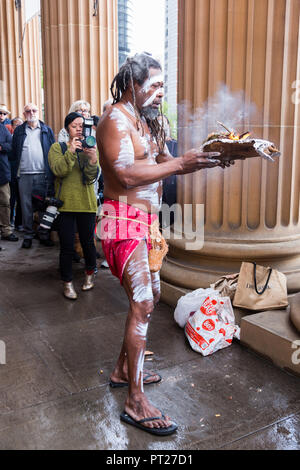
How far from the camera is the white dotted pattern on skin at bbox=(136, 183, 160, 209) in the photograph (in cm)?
290

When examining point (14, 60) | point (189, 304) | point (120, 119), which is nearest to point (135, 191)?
point (120, 119)

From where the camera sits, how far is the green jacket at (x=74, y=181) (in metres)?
4.95

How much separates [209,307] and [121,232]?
4.16ft

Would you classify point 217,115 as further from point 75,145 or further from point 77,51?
point 77,51

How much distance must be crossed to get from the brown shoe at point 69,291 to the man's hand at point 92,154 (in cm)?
134

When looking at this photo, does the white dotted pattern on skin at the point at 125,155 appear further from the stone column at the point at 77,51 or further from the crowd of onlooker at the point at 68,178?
the stone column at the point at 77,51

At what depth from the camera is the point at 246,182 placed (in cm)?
439

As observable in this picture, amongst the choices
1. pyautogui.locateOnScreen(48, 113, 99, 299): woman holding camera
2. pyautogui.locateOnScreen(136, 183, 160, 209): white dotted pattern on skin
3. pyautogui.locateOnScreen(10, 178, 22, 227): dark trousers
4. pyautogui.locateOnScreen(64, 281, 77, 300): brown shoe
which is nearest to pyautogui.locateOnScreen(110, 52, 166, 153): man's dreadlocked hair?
pyautogui.locateOnScreen(136, 183, 160, 209): white dotted pattern on skin

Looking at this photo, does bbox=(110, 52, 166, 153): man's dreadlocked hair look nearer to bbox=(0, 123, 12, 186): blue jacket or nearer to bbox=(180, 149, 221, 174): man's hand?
bbox=(180, 149, 221, 174): man's hand

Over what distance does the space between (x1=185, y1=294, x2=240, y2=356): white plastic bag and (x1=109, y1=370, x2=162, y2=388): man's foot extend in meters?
0.53

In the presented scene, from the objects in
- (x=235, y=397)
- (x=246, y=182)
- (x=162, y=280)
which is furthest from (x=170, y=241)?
(x=235, y=397)

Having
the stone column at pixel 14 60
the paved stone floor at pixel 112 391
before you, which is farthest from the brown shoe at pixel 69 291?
the stone column at pixel 14 60

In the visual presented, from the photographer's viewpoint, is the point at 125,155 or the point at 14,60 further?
the point at 14,60

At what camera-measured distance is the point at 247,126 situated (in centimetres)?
425
